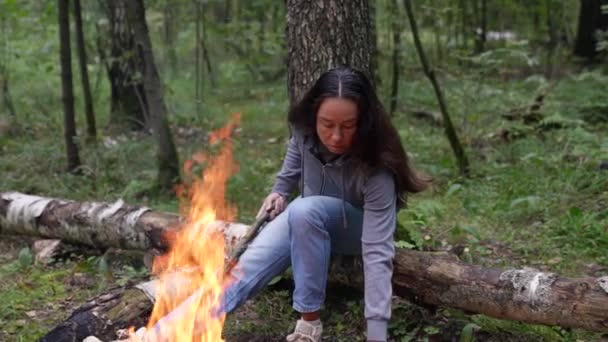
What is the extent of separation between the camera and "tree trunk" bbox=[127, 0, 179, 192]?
5.67 meters

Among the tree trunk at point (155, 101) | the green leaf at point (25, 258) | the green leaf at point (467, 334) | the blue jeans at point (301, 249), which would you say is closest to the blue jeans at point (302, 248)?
the blue jeans at point (301, 249)

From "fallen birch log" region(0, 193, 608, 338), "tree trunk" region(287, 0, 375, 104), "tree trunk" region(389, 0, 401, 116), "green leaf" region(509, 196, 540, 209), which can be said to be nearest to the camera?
"fallen birch log" region(0, 193, 608, 338)

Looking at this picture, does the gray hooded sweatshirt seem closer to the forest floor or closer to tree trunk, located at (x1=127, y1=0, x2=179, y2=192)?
the forest floor

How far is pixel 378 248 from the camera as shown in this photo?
3143 mm

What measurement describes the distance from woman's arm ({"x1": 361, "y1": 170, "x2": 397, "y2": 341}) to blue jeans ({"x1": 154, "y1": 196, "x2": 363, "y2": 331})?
0.20 metres

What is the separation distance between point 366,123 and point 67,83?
442 cm

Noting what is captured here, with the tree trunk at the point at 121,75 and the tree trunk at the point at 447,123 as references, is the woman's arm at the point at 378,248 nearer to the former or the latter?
the tree trunk at the point at 447,123

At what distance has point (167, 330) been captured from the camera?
3062 mm

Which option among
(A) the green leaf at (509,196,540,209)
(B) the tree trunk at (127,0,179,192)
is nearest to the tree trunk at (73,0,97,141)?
(B) the tree trunk at (127,0,179,192)

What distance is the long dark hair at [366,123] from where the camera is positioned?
10.1 feet

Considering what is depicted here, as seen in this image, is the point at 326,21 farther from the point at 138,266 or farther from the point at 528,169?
the point at 528,169

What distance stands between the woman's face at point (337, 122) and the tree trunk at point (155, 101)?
9.97ft

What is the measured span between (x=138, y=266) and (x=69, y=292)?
1.77 ft

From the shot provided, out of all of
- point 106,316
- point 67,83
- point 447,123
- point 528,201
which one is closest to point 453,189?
point 528,201
